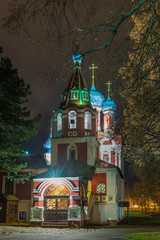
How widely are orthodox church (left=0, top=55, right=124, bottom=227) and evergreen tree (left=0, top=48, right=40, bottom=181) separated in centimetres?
427

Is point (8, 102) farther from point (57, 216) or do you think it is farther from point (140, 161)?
point (57, 216)

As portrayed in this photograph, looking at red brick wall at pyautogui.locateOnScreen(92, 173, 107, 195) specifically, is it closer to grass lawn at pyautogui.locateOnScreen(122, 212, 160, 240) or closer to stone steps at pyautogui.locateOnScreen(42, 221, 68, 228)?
grass lawn at pyautogui.locateOnScreen(122, 212, 160, 240)

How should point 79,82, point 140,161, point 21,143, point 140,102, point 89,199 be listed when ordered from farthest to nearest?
point 79,82 < point 89,199 < point 21,143 < point 140,161 < point 140,102

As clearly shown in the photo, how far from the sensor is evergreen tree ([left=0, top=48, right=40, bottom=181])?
17234 millimetres

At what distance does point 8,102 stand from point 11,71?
198 centimetres

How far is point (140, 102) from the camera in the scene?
12.2 meters

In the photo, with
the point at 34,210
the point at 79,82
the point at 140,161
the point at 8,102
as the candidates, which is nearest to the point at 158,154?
the point at 140,161

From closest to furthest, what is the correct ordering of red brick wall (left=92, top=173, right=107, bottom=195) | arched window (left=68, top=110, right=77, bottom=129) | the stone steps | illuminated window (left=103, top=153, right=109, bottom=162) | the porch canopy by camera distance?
the stone steps < the porch canopy < red brick wall (left=92, top=173, right=107, bottom=195) < arched window (left=68, top=110, right=77, bottom=129) < illuminated window (left=103, top=153, right=109, bottom=162)

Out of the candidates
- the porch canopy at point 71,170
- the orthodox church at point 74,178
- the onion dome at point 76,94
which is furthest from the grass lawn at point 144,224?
the onion dome at point 76,94

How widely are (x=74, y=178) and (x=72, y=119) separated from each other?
256 inches

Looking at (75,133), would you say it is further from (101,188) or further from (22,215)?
(22,215)

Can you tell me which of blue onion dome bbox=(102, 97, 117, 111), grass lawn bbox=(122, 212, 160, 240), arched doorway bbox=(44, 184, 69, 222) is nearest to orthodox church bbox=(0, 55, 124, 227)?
arched doorway bbox=(44, 184, 69, 222)

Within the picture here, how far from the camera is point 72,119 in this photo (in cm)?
2695

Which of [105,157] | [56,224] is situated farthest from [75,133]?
[105,157]
